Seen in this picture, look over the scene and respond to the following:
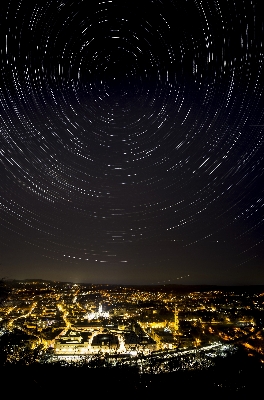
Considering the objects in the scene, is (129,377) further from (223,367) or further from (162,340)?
(162,340)

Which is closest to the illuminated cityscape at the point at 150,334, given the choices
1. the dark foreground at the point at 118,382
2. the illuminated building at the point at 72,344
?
the illuminated building at the point at 72,344

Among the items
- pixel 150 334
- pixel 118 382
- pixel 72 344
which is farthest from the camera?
pixel 150 334

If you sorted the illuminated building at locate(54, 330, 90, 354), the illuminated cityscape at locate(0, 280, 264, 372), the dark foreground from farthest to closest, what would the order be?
the illuminated building at locate(54, 330, 90, 354) → the illuminated cityscape at locate(0, 280, 264, 372) → the dark foreground

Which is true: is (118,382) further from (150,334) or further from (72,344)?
(150,334)

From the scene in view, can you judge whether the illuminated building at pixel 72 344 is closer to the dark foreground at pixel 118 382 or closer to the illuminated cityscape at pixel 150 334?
the illuminated cityscape at pixel 150 334

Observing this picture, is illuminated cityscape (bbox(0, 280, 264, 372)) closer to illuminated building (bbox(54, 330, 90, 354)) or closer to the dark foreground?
illuminated building (bbox(54, 330, 90, 354))

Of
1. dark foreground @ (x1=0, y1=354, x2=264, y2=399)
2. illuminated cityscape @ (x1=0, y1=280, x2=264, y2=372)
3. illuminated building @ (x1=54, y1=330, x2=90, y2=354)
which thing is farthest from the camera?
illuminated building @ (x1=54, y1=330, x2=90, y2=354)

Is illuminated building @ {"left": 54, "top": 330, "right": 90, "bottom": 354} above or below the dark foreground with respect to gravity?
below

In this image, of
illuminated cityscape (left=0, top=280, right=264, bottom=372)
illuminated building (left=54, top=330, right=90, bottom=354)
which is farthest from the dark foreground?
illuminated building (left=54, top=330, right=90, bottom=354)

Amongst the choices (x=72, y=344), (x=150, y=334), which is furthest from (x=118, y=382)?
(x=150, y=334)

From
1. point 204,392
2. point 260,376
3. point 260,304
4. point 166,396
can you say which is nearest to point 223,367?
point 260,376

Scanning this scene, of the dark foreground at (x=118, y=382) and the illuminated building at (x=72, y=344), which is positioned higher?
the dark foreground at (x=118, y=382)
